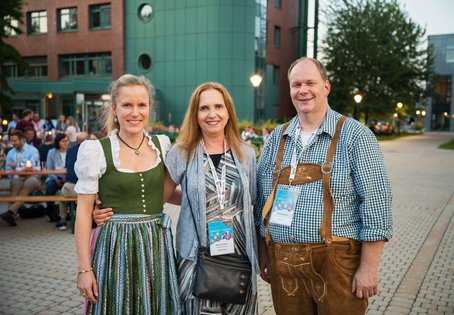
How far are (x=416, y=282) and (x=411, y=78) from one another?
132ft

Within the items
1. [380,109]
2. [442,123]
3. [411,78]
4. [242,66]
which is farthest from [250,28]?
[442,123]

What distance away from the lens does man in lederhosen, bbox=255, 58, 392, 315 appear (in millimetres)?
2391

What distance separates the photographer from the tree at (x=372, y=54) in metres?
38.3

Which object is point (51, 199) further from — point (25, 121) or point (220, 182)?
point (25, 121)

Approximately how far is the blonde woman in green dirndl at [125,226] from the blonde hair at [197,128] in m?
0.25

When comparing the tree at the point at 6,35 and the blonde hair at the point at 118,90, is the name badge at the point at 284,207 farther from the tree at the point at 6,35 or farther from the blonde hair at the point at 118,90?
the tree at the point at 6,35

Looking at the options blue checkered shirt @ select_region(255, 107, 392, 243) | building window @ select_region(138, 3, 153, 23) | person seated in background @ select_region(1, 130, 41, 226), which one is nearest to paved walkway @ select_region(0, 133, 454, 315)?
person seated in background @ select_region(1, 130, 41, 226)

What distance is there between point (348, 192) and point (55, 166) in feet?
24.2

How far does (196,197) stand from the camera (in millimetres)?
2678

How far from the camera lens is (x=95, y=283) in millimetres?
2586

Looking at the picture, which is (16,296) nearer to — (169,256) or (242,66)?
(169,256)

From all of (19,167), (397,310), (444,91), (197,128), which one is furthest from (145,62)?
(444,91)

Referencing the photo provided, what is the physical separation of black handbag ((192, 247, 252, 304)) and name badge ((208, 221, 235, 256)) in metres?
0.05

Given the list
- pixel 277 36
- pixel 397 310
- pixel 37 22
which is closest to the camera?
pixel 397 310
